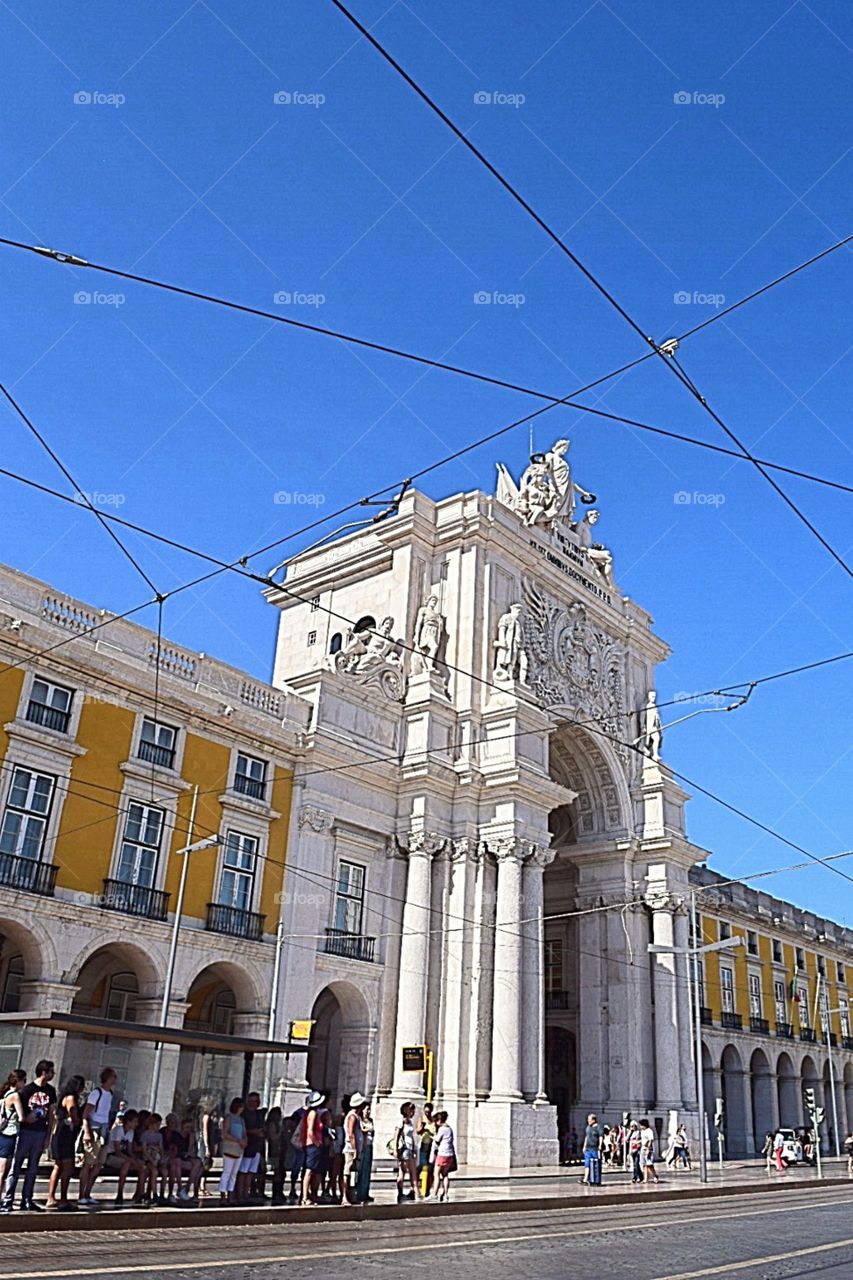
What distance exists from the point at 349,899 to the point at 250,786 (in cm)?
526

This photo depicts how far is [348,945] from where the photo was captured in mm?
31922

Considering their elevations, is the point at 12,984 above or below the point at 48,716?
below

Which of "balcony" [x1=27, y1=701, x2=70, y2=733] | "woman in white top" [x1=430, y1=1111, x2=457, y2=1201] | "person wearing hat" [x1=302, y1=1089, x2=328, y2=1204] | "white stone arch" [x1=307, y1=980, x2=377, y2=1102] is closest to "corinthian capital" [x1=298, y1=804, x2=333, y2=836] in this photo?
"white stone arch" [x1=307, y1=980, x2=377, y2=1102]

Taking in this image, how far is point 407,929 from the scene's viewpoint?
109 feet

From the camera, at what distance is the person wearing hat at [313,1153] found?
54.5ft

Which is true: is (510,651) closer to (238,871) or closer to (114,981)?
(238,871)

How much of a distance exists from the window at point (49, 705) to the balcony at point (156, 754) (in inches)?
91.3

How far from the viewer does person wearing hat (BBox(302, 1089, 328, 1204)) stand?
16.6 meters

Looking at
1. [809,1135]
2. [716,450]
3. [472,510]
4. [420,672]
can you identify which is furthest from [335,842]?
[809,1135]

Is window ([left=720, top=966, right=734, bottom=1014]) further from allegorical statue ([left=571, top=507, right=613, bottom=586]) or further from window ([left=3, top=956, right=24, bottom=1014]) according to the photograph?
window ([left=3, top=956, right=24, bottom=1014])

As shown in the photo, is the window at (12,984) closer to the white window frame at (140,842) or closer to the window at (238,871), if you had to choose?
the white window frame at (140,842)

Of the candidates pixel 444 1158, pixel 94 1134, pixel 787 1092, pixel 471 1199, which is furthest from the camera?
pixel 787 1092

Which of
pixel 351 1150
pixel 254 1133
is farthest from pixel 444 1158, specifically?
pixel 254 1133

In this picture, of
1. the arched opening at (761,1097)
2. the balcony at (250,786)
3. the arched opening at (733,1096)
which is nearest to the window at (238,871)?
the balcony at (250,786)
